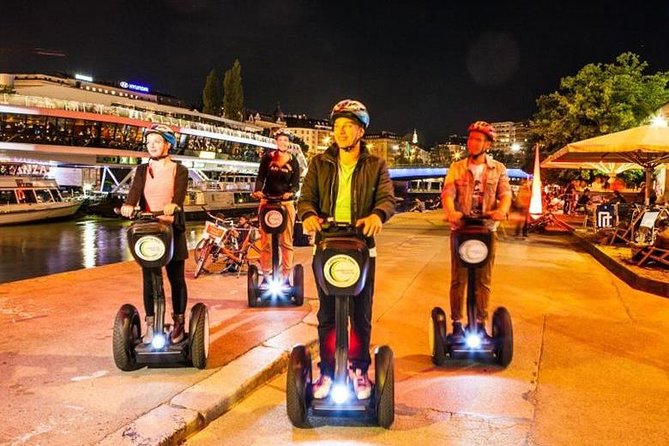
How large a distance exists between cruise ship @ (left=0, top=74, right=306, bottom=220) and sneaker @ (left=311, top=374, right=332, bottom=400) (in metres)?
30.8

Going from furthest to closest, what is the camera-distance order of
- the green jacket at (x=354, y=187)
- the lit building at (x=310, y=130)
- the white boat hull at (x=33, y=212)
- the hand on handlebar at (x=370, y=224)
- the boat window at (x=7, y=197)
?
the lit building at (x=310, y=130)
the boat window at (x=7, y=197)
the white boat hull at (x=33, y=212)
the green jacket at (x=354, y=187)
the hand on handlebar at (x=370, y=224)

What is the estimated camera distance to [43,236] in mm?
28375

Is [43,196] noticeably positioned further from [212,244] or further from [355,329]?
[355,329]

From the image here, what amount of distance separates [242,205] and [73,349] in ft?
143

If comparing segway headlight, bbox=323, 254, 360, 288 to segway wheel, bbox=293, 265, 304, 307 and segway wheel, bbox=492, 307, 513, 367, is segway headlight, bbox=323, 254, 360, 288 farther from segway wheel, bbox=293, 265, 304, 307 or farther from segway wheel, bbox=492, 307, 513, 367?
segway wheel, bbox=293, 265, 304, 307

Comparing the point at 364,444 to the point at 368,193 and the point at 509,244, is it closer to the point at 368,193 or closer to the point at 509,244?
the point at 368,193

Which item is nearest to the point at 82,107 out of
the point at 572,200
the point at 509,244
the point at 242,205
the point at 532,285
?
the point at 242,205

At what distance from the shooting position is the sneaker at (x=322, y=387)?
3.67 metres

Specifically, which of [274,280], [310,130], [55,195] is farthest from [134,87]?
[274,280]

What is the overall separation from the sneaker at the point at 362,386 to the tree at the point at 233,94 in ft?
322

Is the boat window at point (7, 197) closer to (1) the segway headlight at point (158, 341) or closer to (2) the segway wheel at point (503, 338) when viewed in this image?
(1) the segway headlight at point (158, 341)

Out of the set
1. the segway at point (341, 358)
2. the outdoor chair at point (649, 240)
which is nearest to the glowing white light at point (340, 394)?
the segway at point (341, 358)

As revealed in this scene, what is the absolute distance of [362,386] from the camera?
3689 mm

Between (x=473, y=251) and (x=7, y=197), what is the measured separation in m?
34.9
